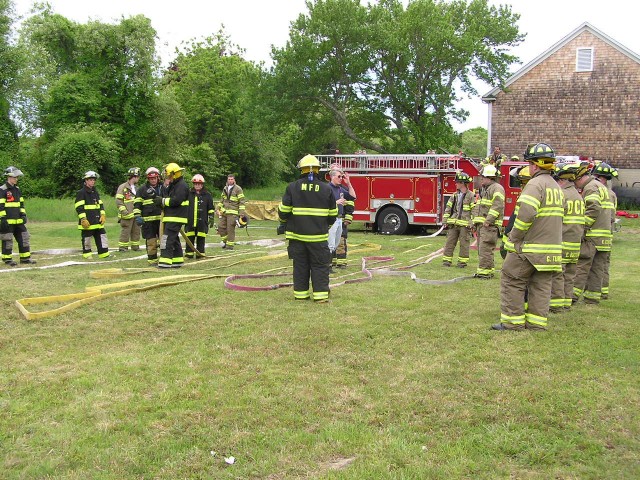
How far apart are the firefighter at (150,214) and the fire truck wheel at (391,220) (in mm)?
8844

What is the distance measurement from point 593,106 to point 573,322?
22.6m

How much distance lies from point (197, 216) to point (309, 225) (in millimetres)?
5152

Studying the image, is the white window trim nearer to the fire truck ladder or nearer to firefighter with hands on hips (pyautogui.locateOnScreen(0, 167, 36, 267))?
the fire truck ladder

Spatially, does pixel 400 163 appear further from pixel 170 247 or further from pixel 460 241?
pixel 170 247

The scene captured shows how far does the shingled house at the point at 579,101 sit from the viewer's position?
26234mm

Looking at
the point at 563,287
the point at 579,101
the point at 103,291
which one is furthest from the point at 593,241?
the point at 579,101

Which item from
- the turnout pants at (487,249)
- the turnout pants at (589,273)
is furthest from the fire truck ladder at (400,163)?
the turnout pants at (589,273)

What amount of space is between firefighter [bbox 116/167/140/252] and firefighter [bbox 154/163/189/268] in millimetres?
2970

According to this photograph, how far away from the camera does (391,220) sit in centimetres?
1883

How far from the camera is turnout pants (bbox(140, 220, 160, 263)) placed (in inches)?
441

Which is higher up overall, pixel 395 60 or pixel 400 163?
pixel 395 60

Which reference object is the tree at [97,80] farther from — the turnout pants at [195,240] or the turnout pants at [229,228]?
the turnout pants at [195,240]

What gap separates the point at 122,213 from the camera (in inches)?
529

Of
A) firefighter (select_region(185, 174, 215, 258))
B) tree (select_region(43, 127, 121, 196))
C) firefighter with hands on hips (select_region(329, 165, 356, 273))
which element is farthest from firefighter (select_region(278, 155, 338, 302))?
tree (select_region(43, 127, 121, 196))
